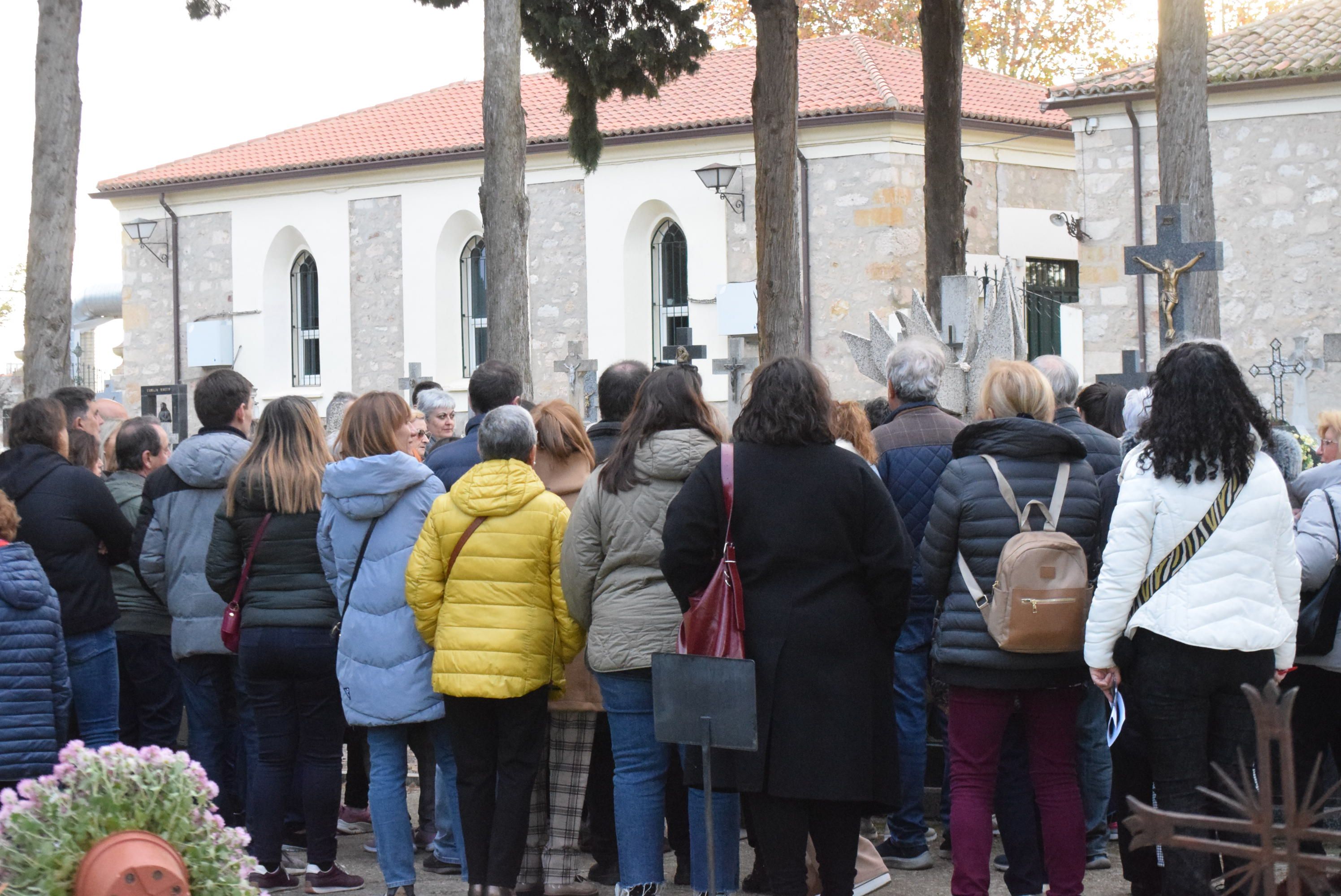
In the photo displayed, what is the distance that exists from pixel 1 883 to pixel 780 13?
334 inches

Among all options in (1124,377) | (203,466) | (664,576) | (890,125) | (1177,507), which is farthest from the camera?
(890,125)

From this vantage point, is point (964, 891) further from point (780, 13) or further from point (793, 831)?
point (780, 13)

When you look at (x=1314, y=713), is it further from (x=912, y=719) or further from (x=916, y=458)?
(x=916, y=458)

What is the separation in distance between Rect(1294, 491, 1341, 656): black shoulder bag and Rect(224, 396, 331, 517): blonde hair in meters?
3.37

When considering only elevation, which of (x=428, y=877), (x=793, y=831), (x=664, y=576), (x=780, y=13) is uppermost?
(x=780, y=13)

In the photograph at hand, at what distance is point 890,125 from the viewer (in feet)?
77.1

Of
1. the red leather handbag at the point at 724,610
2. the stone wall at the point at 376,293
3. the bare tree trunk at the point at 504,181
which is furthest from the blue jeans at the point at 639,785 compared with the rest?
the stone wall at the point at 376,293

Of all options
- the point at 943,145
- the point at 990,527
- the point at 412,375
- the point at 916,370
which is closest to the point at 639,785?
the point at 990,527

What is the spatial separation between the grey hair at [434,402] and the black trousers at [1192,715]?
397 cm

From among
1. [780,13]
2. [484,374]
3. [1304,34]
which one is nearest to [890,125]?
[1304,34]

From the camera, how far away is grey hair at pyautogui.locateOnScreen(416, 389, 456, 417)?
296 inches

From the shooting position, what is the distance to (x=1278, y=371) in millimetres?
19109

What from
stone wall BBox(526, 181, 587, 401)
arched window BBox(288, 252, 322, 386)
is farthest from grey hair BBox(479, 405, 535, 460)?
arched window BBox(288, 252, 322, 386)

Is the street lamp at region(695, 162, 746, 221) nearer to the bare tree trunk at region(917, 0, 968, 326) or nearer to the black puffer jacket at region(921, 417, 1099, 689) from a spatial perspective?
the bare tree trunk at region(917, 0, 968, 326)
